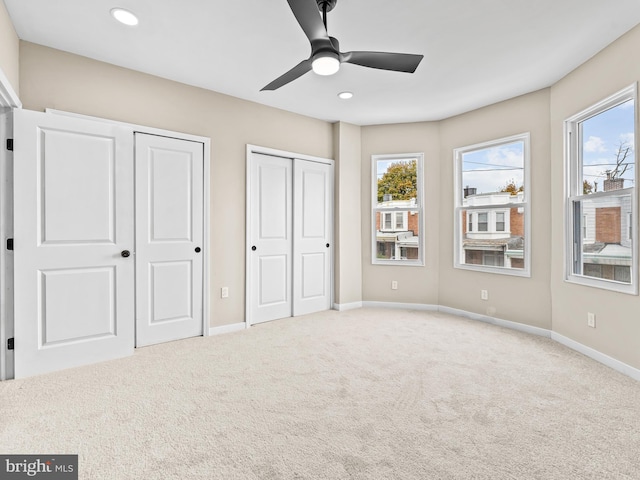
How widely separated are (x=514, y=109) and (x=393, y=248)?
2292mm

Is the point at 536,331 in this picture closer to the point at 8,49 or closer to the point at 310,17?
the point at 310,17

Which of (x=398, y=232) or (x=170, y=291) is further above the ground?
(x=398, y=232)

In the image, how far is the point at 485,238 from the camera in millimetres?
4398

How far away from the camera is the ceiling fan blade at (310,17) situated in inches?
70.7

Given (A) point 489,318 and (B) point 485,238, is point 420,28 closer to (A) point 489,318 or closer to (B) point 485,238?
(B) point 485,238

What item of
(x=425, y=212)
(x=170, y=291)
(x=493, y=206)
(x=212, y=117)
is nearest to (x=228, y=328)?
(x=170, y=291)

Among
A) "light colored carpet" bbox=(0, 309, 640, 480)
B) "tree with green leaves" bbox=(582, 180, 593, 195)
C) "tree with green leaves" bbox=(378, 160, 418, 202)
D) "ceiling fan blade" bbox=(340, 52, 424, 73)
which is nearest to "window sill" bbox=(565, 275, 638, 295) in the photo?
"light colored carpet" bbox=(0, 309, 640, 480)

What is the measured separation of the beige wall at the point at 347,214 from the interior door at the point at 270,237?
0.76 meters

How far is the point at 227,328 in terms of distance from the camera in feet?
12.9

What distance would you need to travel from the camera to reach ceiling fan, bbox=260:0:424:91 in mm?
1876

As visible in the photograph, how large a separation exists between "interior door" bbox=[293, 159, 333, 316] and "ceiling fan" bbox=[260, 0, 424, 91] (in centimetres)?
218

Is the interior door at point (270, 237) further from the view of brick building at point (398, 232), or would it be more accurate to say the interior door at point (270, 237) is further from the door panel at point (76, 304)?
the door panel at point (76, 304)

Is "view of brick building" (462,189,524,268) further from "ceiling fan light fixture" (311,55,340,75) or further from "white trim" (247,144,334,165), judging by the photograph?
"ceiling fan light fixture" (311,55,340,75)

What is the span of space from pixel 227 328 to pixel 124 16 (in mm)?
3015
